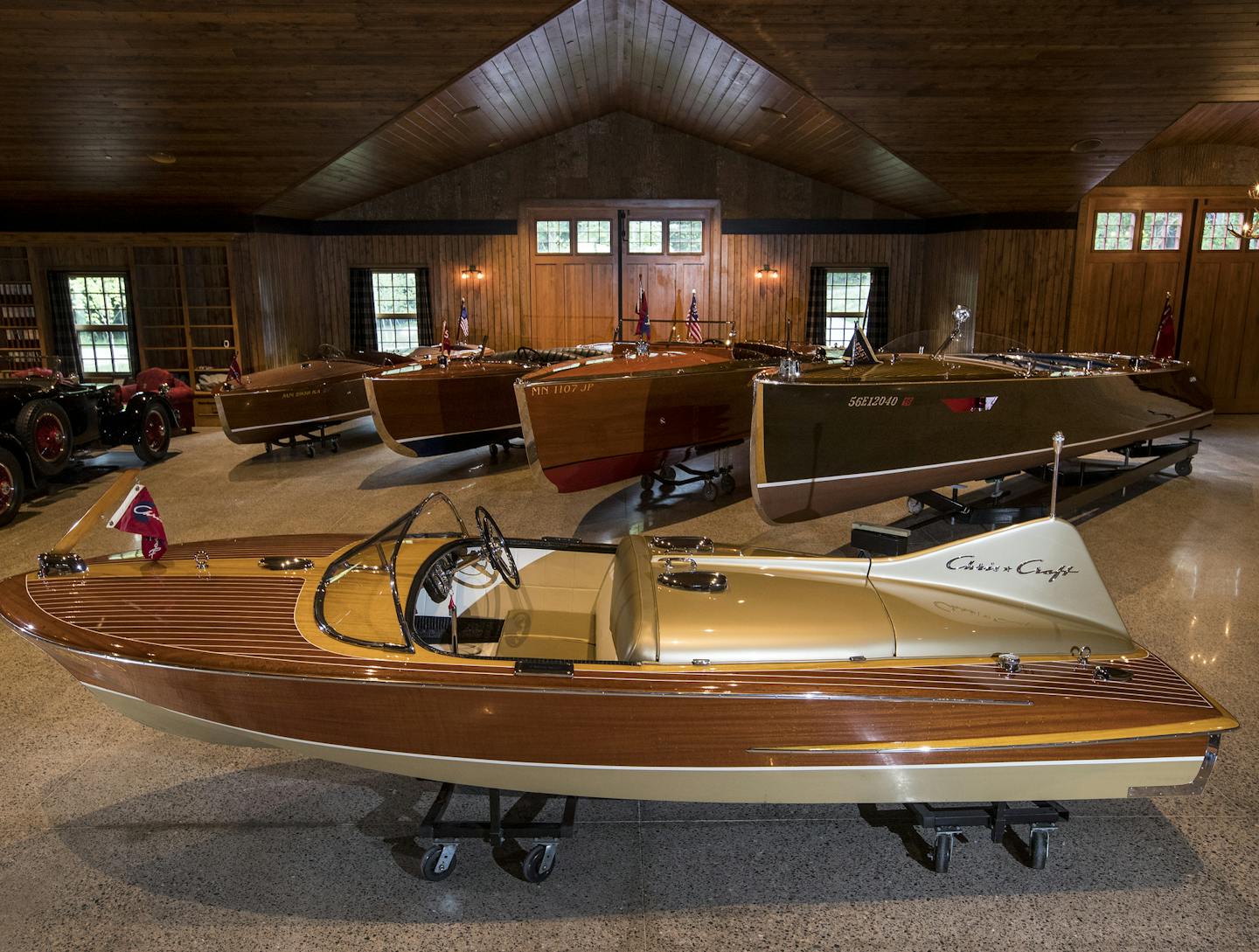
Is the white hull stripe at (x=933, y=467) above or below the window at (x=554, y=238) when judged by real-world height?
below

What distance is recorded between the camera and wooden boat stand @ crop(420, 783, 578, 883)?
8.23ft

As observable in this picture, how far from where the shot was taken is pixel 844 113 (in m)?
8.04

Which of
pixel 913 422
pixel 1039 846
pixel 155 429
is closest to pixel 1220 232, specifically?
pixel 913 422

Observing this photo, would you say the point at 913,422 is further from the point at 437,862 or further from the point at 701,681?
the point at 437,862

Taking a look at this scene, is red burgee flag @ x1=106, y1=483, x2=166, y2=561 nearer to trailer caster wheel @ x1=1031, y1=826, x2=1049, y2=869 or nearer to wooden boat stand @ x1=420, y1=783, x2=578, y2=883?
wooden boat stand @ x1=420, y1=783, x2=578, y2=883

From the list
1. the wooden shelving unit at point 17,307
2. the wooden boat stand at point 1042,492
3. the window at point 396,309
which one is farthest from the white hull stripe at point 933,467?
the wooden shelving unit at point 17,307

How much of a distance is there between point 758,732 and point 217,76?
23.6 ft

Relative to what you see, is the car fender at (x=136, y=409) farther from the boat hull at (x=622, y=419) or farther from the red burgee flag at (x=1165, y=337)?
the red burgee flag at (x=1165, y=337)

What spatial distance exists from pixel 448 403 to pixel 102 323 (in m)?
6.76

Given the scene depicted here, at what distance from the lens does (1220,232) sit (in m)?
11.0

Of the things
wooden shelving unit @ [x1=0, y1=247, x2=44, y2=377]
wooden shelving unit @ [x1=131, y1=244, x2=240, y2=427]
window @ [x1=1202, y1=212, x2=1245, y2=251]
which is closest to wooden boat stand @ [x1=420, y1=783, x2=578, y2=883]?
wooden shelving unit @ [x1=131, y1=244, x2=240, y2=427]

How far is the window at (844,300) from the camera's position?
43.1 ft

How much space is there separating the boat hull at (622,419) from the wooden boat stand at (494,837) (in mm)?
3770

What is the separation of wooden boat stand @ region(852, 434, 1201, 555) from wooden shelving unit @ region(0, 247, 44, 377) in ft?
36.6
